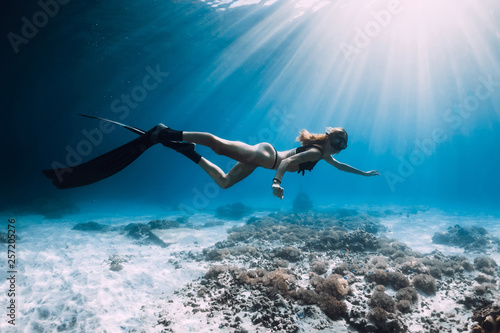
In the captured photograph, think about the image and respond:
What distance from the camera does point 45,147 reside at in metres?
47.5

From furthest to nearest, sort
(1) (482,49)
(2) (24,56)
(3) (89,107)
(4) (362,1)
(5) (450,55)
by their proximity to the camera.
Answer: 1. (3) (89,107)
2. (5) (450,55)
3. (1) (482,49)
4. (2) (24,56)
5. (4) (362,1)

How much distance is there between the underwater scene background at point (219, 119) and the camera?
5855mm

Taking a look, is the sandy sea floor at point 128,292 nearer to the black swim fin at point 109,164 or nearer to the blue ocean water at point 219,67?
the black swim fin at point 109,164

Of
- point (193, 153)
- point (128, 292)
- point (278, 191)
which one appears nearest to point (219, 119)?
point (128, 292)

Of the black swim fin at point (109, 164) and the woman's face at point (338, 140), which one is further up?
the woman's face at point (338, 140)

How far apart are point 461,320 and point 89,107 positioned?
160 ft

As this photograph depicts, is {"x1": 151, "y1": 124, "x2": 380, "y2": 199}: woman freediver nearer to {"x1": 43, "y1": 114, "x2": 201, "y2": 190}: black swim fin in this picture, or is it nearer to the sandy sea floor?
{"x1": 43, "y1": 114, "x2": 201, "y2": 190}: black swim fin

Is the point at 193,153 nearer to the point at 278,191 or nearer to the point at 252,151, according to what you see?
the point at 252,151

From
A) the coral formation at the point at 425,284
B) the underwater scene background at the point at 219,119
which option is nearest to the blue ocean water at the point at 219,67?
Result: the underwater scene background at the point at 219,119

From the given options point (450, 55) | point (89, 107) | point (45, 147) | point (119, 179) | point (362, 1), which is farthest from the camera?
point (119, 179)

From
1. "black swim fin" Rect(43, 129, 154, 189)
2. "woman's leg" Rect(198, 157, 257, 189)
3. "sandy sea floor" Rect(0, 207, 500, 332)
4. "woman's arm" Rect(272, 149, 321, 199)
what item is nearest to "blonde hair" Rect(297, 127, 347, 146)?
"woman's arm" Rect(272, 149, 321, 199)

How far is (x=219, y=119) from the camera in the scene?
2339 inches

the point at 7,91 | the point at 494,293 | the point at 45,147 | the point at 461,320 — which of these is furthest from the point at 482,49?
the point at 45,147

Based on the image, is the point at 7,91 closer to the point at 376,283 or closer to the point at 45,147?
the point at 45,147
